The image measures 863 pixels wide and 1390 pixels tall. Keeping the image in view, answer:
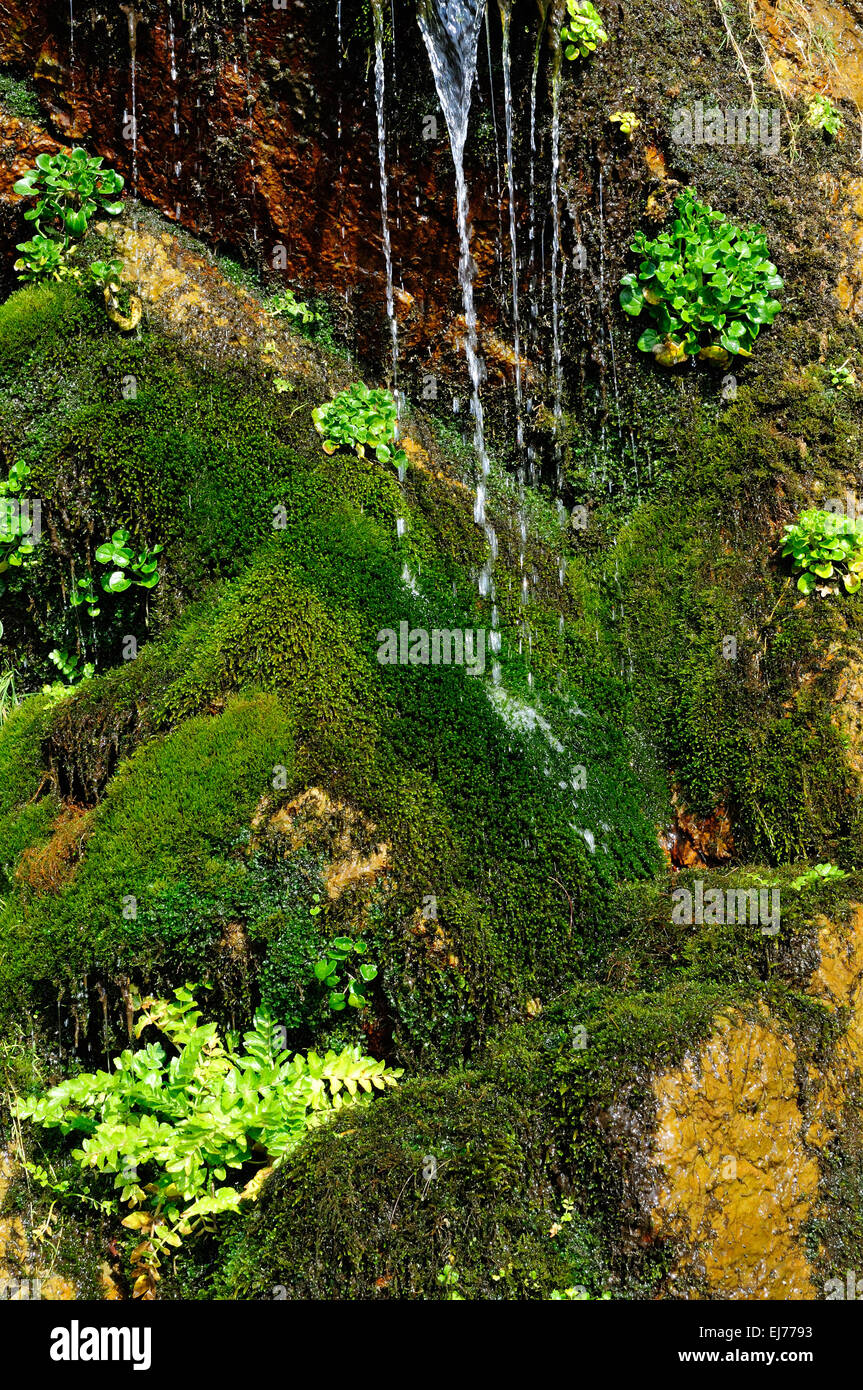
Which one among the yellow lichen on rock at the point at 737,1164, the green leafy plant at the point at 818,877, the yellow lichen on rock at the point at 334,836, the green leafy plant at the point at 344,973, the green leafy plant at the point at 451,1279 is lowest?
the green leafy plant at the point at 451,1279

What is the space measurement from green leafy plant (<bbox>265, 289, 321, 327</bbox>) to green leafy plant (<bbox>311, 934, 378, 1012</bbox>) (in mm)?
3147

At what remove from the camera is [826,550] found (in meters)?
5.30

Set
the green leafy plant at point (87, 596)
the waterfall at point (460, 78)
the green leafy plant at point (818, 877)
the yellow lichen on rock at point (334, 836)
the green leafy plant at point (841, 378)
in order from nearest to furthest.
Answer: the yellow lichen on rock at point (334, 836) < the green leafy plant at point (818, 877) < the green leafy plant at point (87, 596) < the waterfall at point (460, 78) < the green leafy plant at point (841, 378)

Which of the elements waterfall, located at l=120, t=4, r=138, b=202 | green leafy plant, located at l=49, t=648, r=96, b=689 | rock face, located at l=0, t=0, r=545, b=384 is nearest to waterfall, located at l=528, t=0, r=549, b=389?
rock face, located at l=0, t=0, r=545, b=384

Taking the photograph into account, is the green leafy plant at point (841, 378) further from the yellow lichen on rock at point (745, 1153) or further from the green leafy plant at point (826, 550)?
the yellow lichen on rock at point (745, 1153)

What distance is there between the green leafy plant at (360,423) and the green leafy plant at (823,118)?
3.16m

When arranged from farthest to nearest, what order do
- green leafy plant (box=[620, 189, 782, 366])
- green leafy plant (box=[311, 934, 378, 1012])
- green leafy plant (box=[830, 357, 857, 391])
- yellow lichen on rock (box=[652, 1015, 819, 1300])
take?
green leafy plant (box=[830, 357, 857, 391])
green leafy plant (box=[620, 189, 782, 366])
green leafy plant (box=[311, 934, 378, 1012])
yellow lichen on rock (box=[652, 1015, 819, 1300])

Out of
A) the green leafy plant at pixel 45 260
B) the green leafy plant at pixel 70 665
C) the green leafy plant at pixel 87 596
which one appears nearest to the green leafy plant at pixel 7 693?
the green leafy plant at pixel 70 665

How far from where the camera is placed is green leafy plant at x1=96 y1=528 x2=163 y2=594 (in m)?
4.93

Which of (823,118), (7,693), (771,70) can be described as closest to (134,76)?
(7,693)

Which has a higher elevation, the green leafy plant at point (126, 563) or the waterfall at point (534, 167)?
the waterfall at point (534, 167)

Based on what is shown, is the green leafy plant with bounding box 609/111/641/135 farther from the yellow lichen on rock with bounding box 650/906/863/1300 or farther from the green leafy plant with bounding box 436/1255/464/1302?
the green leafy plant with bounding box 436/1255/464/1302

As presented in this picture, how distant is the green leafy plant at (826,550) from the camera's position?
529cm

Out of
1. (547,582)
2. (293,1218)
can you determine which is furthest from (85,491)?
(293,1218)
